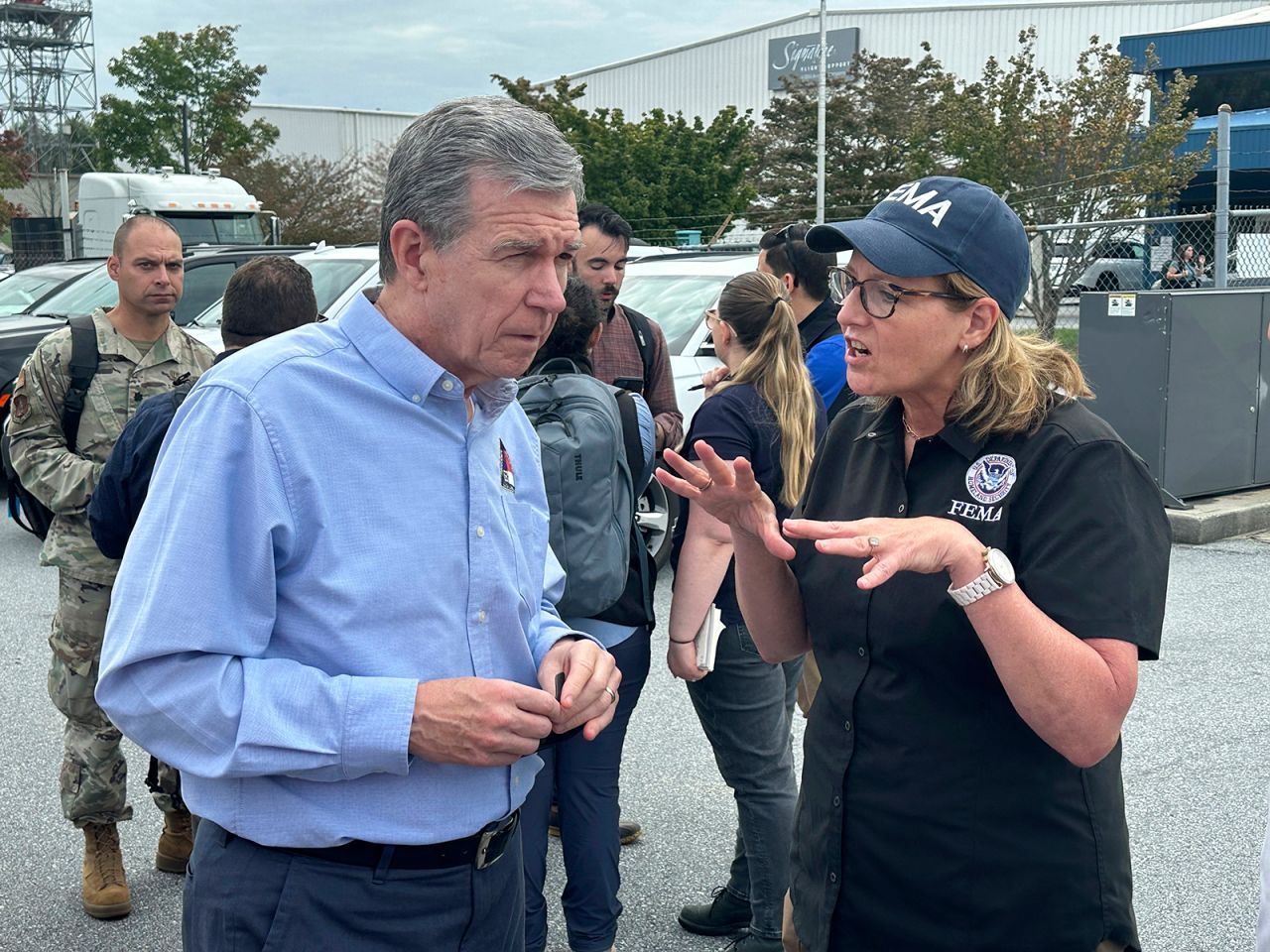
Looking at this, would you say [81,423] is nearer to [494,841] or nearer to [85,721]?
[85,721]

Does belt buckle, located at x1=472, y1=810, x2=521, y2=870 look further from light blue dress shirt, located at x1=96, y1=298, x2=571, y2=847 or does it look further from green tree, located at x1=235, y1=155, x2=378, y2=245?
green tree, located at x1=235, y1=155, x2=378, y2=245

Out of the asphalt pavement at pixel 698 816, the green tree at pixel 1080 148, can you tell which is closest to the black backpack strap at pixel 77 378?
the asphalt pavement at pixel 698 816

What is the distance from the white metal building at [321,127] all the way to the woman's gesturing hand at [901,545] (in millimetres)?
61276

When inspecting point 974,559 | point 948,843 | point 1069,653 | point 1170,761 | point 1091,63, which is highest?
point 1091,63

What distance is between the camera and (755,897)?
383 cm

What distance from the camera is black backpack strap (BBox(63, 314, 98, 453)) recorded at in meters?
4.35

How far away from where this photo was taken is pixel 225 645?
1.74 meters

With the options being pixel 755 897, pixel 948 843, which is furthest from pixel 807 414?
pixel 948 843

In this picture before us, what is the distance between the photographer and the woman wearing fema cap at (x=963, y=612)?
196 centimetres

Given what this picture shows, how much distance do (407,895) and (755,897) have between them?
6.99ft

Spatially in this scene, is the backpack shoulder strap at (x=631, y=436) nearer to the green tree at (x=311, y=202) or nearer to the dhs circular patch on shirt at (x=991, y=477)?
the dhs circular patch on shirt at (x=991, y=477)

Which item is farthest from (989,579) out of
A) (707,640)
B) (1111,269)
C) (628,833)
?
(1111,269)

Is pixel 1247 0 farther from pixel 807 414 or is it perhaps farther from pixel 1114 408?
pixel 807 414
